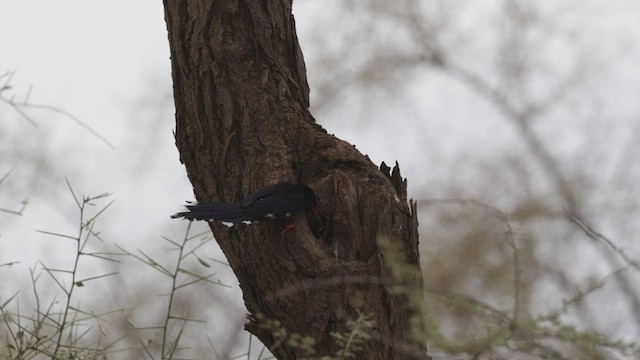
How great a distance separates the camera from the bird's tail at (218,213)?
2.09 m

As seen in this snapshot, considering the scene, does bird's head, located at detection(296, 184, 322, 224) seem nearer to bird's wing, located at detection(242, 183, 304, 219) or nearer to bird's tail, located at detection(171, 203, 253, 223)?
bird's wing, located at detection(242, 183, 304, 219)

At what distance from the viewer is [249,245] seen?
2.22 meters

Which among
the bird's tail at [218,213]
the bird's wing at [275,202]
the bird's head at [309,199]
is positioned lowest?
the bird's tail at [218,213]

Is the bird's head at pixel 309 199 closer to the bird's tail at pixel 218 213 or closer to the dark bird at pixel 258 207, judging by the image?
the dark bird at pixel 258 207

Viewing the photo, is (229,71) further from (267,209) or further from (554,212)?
(554,212)

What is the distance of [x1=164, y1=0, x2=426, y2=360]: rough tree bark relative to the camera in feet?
6.88

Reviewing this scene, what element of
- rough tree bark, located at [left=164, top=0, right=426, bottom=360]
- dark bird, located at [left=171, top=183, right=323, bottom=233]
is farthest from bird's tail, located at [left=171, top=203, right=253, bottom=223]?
rough tree bark, located at [left=164, top=0, right=426, bottom=360]

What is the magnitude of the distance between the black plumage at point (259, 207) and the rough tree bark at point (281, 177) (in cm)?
8

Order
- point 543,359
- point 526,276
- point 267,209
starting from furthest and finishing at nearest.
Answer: point 267,209 < point 526,276 < point 543,359

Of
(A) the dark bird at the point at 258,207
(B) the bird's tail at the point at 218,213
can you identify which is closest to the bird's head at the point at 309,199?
(A) the dark bird at the point at 258,207

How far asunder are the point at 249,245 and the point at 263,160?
0.77 feet

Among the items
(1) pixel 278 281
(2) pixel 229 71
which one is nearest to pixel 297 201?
(1) pixel 278 281

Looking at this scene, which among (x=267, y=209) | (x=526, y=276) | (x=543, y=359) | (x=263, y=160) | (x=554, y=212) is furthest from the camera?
(x=554, y=212)

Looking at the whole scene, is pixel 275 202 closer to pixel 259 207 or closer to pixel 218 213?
pixel 259 207
